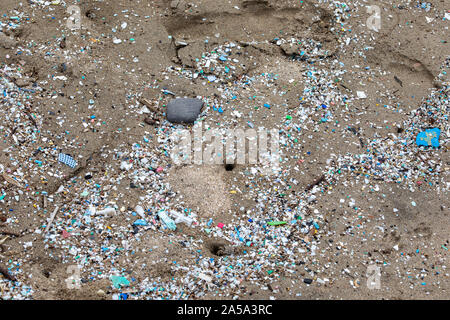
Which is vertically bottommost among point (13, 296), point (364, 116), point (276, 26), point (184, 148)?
point (13, 296)

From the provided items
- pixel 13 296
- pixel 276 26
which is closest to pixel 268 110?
pixel 276 26

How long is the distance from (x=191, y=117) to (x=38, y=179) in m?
1.44

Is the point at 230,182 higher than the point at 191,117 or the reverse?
the reverse

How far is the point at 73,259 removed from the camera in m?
3.24

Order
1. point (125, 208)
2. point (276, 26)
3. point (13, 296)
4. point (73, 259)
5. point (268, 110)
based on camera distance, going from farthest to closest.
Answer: point (276, 26) → point (268, 110) → point (125, 208) → point (73, 259) → point (13, 296)

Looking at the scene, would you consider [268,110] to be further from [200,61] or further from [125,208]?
[125,208]

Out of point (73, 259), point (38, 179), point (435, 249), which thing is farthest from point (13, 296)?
point (435, 249)

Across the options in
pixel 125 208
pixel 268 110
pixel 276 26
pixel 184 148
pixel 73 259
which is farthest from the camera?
pixel 276 26

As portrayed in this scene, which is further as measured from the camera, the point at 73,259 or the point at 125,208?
the point at 125,208

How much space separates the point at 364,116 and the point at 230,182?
154 cm

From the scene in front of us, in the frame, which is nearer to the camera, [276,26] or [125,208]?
[125,208]

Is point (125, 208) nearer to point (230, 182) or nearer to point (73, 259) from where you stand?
point (73, 259)

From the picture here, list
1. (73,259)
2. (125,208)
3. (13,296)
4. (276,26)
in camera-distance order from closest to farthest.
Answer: (13,296), (73,259), (125,208), (276,26)

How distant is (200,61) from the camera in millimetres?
4270
